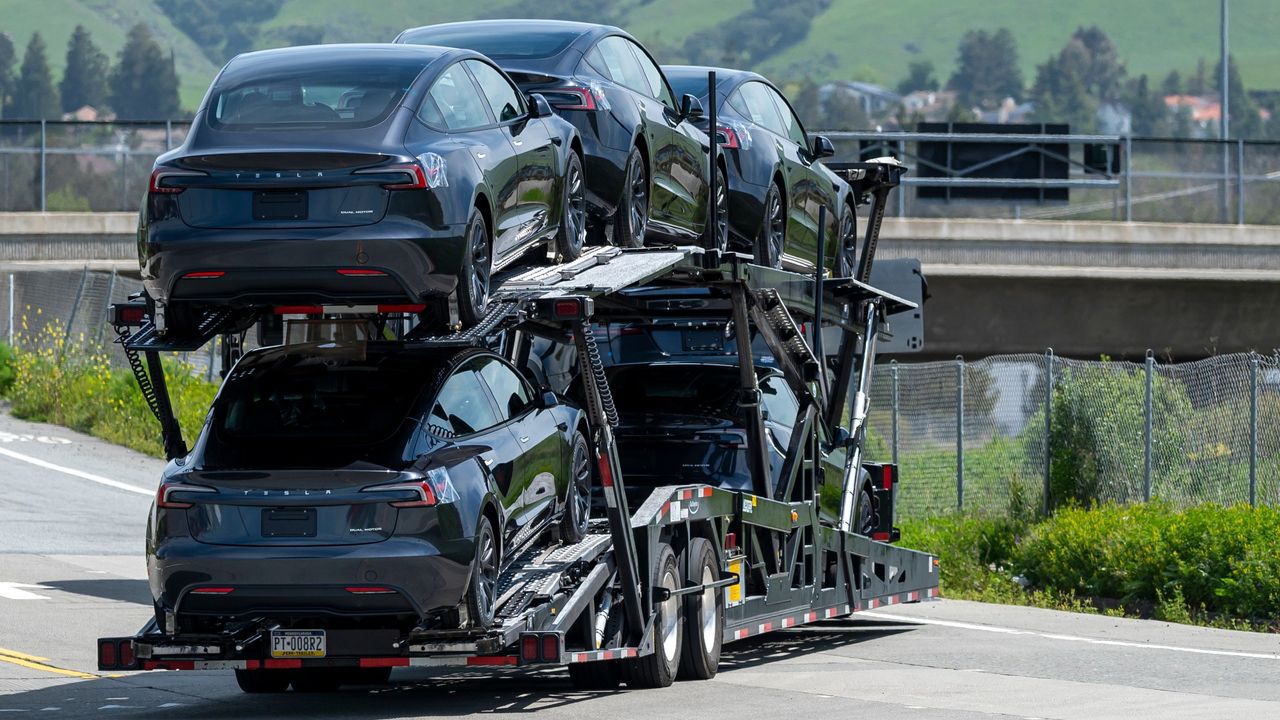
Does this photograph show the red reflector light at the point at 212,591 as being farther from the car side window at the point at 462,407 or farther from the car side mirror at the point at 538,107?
the car side mirror at the point at 538,107

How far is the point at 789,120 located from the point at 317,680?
638 cm

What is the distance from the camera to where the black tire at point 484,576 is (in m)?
9.77

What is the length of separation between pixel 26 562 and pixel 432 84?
926 cm

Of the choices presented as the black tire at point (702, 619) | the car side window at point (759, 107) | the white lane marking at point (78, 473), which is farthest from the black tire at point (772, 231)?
the white lane marking at point (78, 473)

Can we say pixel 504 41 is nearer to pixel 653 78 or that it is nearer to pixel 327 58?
→ pixel 653 78

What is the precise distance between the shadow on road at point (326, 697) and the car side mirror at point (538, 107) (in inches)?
132

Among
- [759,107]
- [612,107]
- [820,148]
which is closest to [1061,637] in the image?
[820,148]

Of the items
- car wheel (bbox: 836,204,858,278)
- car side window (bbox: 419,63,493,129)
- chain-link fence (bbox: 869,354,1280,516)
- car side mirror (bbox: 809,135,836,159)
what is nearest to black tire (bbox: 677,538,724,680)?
car side window (bbox: 419,63,493,129)

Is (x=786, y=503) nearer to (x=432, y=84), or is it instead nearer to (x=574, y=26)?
(x=574, y=26)

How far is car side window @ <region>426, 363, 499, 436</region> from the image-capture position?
33.4ft

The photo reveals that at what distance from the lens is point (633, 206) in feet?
41.4

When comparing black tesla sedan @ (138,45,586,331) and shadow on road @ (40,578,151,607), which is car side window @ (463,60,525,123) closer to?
black tesla sedan @ (138,45,586,331)

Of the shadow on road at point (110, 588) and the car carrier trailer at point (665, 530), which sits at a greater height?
the car carrier trailer at point (665, 530)

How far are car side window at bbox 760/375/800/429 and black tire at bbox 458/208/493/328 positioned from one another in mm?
4027
